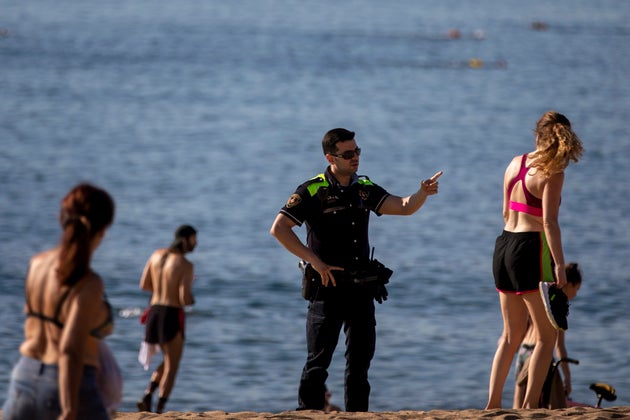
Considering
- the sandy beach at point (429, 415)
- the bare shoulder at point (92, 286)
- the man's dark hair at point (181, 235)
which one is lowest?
the sandy beach at point (429, 415)

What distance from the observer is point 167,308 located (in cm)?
1166

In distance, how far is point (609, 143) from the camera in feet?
143

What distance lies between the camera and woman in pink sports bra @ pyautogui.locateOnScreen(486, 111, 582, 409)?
23.1ft

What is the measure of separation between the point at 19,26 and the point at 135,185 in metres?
57.1

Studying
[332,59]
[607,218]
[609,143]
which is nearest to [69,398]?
[607,218]

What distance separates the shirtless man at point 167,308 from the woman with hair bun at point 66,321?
6.65 m

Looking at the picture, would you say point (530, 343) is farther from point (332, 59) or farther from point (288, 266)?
point (332, 59)

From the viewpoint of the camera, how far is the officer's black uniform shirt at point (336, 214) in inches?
287

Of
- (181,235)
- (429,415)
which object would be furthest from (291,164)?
(429,415)

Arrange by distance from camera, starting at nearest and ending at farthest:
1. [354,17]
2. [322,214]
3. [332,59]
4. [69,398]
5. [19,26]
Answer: [69,398] < [322,214] < [332,59] < [19,26] < [354,17]

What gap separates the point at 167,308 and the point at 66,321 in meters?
6.94

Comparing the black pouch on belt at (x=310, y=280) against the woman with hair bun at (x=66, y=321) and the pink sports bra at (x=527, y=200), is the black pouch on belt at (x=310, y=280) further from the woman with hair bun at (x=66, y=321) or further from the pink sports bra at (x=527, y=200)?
the woman with hair bun at (x=66, y=321)

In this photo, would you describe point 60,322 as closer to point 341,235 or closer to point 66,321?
point 66,321

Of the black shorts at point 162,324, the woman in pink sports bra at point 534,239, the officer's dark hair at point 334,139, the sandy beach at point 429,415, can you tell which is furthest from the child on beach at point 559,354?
the black shorts at point 162,324
